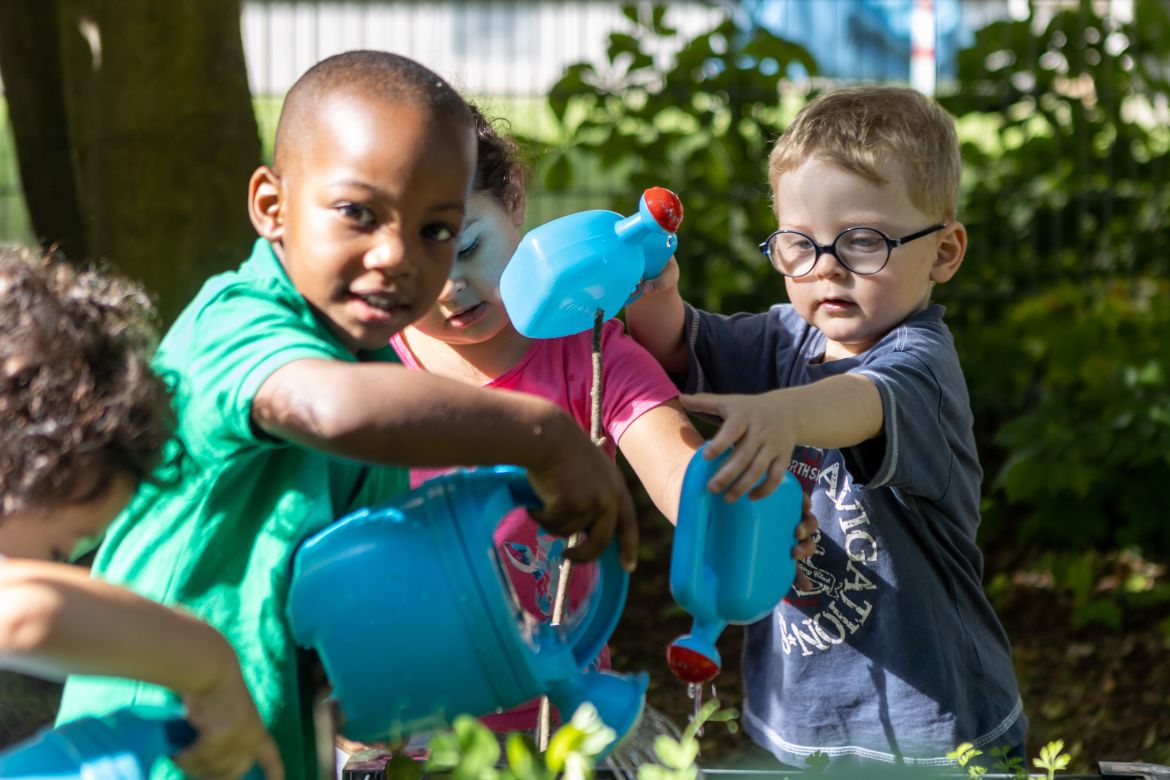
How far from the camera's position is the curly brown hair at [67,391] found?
3.88 ft

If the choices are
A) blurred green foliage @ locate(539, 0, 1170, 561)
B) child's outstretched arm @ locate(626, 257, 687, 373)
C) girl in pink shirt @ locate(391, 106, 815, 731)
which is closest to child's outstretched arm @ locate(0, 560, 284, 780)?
girl in pink shirt @ locate(391, 106, 815, 731)

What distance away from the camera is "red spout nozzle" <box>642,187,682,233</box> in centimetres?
150

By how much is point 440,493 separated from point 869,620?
0.97 meters

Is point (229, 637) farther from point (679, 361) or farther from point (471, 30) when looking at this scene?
point (471, 30)

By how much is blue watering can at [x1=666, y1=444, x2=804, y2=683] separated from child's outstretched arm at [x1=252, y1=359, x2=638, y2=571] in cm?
19

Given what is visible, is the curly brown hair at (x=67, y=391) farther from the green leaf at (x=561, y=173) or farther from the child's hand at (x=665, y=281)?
the green leaf at (x=561, y=173)

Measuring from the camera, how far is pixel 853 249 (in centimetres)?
196

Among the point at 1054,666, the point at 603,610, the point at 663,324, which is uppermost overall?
the point at 663,324

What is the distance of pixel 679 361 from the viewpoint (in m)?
2.17

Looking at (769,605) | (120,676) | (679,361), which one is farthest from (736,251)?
(120,676)

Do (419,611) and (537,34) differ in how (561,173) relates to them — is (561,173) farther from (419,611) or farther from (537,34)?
(419,611)

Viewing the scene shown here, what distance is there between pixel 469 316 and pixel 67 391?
79cm

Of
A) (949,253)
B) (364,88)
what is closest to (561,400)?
(949,253)

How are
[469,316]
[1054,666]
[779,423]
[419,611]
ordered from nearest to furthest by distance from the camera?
[419,611], [779,423], [469,316], [1054,666]
